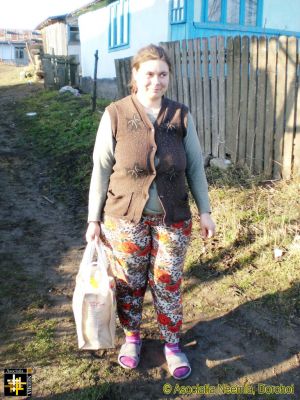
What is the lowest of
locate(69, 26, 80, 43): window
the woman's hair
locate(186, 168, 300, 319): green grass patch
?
locate(186, 168, 300, 319): green grass patch

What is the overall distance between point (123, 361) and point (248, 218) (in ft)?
6.66

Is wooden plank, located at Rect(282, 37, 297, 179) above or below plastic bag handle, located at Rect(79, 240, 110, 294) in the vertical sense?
above

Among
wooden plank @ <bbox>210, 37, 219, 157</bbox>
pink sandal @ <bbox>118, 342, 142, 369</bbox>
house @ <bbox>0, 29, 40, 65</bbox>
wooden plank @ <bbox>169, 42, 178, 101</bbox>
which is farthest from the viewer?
house @ <bbox>0, 29, 40, 65</bbox>

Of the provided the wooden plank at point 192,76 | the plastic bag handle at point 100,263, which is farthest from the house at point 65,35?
the plastic bag handle at point 100,263

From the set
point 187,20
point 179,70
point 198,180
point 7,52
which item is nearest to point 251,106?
point 179,70

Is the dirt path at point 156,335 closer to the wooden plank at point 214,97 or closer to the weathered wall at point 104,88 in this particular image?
the wooden plank at point 214,97

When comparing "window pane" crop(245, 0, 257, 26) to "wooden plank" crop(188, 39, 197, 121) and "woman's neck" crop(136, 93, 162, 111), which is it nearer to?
"wooden plank" crop(188, 39, 197, 121)

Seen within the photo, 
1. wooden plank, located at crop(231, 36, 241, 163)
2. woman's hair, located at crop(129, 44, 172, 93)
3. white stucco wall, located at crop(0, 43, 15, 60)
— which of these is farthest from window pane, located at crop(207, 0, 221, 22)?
white stucco wall, located at crop(0, 43, 15, 60)

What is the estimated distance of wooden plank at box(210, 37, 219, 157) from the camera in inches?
214

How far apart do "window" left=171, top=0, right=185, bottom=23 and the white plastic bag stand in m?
6.89

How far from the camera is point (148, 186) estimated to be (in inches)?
88.7

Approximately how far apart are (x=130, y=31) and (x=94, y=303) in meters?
9.95

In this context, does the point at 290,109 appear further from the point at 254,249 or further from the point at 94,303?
the point at 94,303

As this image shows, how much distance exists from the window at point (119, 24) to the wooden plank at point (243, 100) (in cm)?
691
